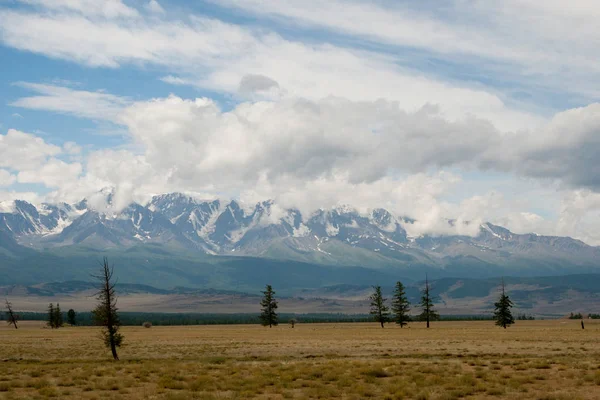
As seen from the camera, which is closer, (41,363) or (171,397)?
(171,397)

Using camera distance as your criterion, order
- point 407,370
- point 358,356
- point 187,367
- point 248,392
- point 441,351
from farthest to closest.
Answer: point 441,351, point 358,356, point 187,367, point 407,370, point 248,392

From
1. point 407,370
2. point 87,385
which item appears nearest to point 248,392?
point 87,385

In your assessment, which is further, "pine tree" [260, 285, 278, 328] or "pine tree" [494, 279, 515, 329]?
"pine tree" [260, 285, 278, 328]

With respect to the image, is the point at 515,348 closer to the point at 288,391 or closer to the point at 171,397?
the point at 288,391

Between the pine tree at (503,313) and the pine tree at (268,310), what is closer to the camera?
the pine tree at (503,313)

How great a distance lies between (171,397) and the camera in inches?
1040

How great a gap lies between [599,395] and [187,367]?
76.1 ft

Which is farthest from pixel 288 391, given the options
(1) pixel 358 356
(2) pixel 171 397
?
(1) pixel 358 356

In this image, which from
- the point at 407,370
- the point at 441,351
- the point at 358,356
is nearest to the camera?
the point at 407,370

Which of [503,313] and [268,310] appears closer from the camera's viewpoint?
[503,313]

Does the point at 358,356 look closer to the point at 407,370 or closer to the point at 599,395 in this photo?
the point at 407,370

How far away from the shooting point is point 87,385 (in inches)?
1217

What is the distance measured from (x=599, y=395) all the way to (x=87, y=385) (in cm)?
2337

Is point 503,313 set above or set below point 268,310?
below
